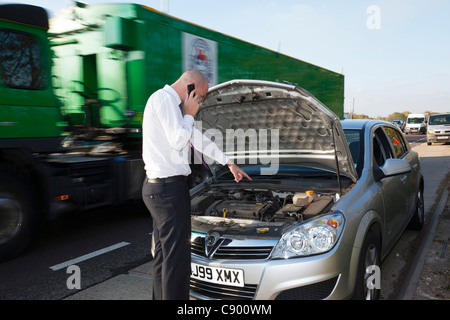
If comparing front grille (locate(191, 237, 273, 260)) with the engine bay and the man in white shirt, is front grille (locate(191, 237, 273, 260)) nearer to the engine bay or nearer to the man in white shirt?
the engine bay

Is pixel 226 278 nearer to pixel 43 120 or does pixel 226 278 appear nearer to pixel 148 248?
pixel 148 248

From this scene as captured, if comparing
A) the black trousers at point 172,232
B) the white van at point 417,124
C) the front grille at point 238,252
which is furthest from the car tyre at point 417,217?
the white van at point 417,124

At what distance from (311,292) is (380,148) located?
6.75ft

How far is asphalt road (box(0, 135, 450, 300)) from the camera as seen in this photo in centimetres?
339

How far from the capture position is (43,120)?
14.8 feet

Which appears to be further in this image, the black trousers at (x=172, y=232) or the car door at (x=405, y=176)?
the car door at (x=405, y=176)

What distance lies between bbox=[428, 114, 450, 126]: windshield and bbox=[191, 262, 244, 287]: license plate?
2199 cm

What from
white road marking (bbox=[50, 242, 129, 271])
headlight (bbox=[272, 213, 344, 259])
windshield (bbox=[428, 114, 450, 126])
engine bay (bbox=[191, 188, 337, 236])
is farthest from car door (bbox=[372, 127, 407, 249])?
windshield (bbox=[428, 114, 450, 126])

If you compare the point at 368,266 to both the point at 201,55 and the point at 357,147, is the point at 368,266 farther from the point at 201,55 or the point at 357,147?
the point at 201,55

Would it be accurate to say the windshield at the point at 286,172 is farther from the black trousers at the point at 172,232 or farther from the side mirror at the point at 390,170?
the black trousers at the point at 172,232

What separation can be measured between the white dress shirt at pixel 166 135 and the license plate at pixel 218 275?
0.69 m

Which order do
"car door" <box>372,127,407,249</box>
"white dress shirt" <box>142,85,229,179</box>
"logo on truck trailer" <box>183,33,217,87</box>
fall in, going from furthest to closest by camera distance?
"logo on truck trailer" <box>183,33,217,87</box>, "car door" <box>372,127,407,249</box>, "white dress shirt" <box>142,85,229,179</box>

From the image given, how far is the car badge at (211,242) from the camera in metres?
2.59

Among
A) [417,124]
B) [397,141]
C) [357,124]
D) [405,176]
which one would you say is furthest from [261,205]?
[417,124]
